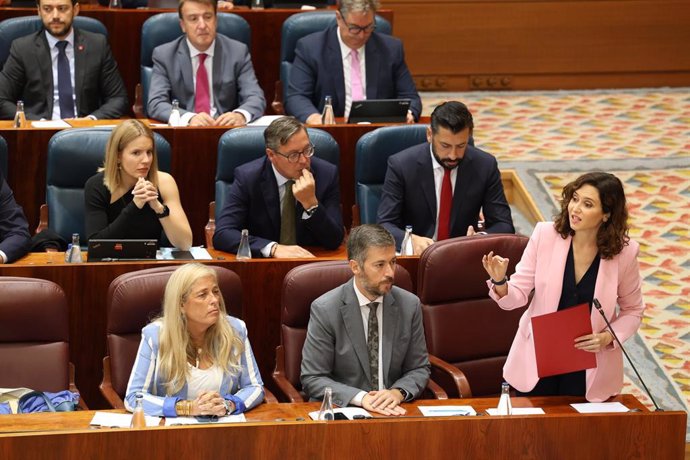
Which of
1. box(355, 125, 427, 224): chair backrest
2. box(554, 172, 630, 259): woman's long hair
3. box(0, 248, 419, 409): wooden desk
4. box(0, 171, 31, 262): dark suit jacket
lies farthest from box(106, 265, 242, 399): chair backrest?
box(355, 125, 427, 224): chair backrest

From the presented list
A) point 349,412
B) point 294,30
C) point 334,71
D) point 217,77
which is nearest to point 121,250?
point 349,412

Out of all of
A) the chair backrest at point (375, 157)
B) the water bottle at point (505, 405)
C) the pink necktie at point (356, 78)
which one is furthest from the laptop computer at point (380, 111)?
the water bottle at point (505, 405)

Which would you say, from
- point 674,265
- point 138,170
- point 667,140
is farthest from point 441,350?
point 667,140

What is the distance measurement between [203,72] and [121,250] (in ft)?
5.13

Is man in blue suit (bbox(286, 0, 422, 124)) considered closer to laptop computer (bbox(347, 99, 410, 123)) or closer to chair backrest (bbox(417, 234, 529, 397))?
laptop computer (bbox(347, 99, 410, 123))

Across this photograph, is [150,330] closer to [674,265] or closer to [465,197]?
[465,197]

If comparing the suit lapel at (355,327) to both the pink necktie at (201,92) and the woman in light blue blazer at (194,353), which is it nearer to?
the woman in light blue blazer at (194,353)

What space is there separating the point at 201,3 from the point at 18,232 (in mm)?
1408

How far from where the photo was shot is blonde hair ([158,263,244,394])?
120 inches

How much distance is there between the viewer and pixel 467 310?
11.4ft

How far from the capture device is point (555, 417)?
279 cm

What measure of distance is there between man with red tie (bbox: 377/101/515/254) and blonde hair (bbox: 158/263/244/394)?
40.1 inches

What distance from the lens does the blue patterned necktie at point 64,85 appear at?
192 inches

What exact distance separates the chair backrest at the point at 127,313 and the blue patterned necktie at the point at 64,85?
183 cm
